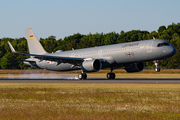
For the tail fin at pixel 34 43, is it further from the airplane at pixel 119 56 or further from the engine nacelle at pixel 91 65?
the engine nacelle at pixel 91 65

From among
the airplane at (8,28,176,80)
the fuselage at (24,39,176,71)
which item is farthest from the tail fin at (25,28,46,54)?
the fuselage at (24,39,176,71)

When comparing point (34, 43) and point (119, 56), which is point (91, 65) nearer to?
point (119, 56)

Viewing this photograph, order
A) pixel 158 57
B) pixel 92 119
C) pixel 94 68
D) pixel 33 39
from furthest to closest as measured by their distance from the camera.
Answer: pixel 33 39, pixel 94 68, pixel 158 57, pixel 92 119

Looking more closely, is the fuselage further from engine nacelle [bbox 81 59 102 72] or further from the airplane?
engine nacelle [bbox 81 59 102 72]

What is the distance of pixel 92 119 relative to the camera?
38.1ft

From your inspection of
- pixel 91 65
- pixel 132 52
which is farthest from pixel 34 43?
pixel 132 52

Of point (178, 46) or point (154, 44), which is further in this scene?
point (178, 46)

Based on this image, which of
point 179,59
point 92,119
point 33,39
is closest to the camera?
point 92,119

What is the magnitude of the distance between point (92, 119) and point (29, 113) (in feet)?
10.4

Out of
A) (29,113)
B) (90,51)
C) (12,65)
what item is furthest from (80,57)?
(12,65)

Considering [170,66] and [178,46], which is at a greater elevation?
[178,46]

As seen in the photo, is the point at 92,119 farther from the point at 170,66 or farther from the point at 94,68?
the point at 170,66

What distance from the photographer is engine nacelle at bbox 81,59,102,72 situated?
43531 mm

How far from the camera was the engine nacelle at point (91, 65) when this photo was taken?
143 ft
